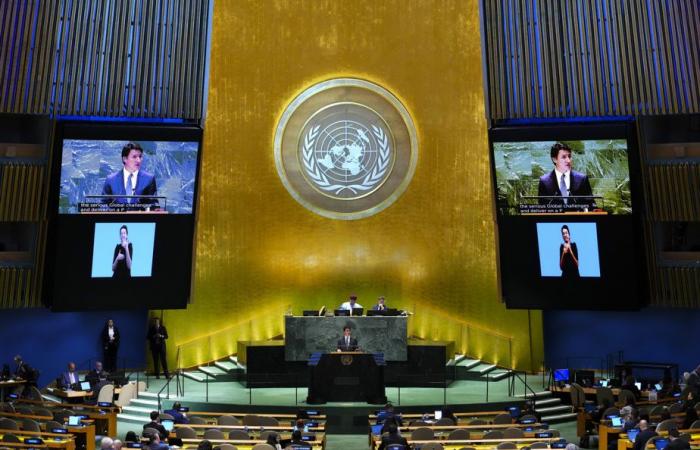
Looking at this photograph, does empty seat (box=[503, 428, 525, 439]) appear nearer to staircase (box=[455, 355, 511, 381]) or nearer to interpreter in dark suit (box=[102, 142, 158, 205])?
staircase (box=[455, 355, 511, 381])

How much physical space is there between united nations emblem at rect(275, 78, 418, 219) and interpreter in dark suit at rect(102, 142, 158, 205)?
3.96 metres

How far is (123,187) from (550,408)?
30.8 feet

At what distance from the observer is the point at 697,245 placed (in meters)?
19.0

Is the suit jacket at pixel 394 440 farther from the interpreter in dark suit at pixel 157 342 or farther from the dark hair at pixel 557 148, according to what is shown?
the interpreter in dark suit at pixel 157 342

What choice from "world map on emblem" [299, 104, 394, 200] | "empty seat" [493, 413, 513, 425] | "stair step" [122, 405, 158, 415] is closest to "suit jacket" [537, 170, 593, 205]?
"world map on emblem" [299, 104, 394, 200]

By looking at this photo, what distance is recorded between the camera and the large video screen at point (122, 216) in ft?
55.2

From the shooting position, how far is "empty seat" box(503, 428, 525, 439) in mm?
11500

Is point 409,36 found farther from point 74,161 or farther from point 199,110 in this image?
point 74,161

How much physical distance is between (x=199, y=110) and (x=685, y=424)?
11192 millimetres

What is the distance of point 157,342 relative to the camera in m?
18.3

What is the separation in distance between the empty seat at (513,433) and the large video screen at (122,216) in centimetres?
793

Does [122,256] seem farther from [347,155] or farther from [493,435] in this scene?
[493,435]

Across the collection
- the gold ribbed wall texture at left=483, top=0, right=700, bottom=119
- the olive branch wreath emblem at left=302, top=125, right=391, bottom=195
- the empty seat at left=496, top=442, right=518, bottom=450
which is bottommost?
the empty seat at left=496, top=442, right=518, bottom=450

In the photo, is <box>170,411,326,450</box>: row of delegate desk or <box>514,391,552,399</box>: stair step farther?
<box>514,391,552,399</box>: stair step
